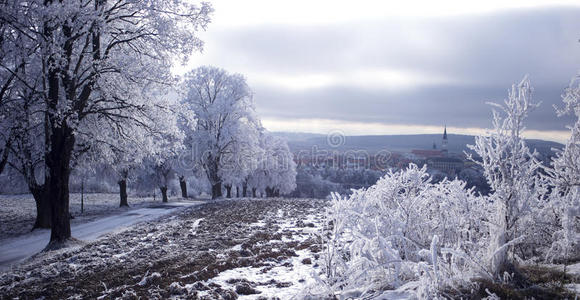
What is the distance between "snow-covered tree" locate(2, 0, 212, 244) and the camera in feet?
33.1

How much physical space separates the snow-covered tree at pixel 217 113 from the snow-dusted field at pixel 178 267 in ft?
57.0

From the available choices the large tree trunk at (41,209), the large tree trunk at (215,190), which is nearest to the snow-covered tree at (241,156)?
the large tree trunk at (215,190)

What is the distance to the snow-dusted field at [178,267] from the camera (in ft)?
19.9

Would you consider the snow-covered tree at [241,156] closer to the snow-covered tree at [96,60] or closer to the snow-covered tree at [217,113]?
the snow-covered tree at [217,113]

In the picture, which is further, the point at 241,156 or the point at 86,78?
the point at 241,156

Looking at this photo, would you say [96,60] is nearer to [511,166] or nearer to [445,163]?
[511,166]

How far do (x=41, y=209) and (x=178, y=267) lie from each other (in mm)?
12756

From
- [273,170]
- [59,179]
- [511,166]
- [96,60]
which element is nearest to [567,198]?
[511,166]

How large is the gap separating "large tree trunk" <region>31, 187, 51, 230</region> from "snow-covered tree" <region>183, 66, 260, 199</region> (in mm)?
13316

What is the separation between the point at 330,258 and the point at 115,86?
9770 millimetres

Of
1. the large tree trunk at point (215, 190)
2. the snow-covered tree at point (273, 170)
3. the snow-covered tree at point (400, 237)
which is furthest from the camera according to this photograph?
the snow-covered tree at point (273, 170)

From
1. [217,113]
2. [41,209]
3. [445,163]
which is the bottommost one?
[41,209]

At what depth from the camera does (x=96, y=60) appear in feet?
35.1

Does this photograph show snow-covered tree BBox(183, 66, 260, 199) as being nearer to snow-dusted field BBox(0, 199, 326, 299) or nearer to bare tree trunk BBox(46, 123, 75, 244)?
snow-dusted field BBox(0, 199, 326, 299)
